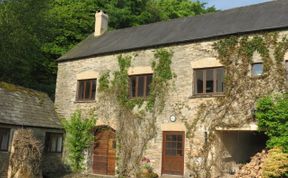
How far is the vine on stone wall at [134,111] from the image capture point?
56.4ft

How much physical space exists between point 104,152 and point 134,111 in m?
2.90

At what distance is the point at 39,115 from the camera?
752 inches

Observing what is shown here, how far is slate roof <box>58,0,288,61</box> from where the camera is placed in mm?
15820

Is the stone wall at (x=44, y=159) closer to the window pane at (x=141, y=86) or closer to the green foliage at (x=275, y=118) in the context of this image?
the window pane at (x=141, y=86)

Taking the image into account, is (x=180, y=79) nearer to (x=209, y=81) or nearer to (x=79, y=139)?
(x=209, y=81)

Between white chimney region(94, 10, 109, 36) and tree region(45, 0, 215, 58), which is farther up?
tree region(45, 0, 215, 58)

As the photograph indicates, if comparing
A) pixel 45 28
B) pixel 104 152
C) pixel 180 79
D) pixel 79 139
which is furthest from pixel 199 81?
pixel 45 28

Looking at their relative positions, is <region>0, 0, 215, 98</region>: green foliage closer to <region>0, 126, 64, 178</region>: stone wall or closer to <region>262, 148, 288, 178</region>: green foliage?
<region>0, 126, 64, 178</region>: stone wall

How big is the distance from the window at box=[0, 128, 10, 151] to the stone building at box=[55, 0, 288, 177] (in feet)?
14.7

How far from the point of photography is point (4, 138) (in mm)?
16484

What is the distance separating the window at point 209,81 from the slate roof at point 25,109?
26.6 feet

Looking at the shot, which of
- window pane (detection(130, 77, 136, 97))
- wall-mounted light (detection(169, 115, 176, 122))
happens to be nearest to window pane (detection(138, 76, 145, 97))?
window pane (detection(130, 77, 136, 97))

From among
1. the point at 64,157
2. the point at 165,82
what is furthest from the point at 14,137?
the point at 165,82

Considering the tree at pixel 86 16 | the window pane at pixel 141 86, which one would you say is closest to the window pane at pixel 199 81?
the window pane at pixel 141 86
